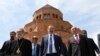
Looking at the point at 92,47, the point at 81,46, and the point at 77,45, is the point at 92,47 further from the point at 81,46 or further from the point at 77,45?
the point at 77,45

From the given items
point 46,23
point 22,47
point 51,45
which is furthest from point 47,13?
point 22,47

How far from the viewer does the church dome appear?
4834 cm

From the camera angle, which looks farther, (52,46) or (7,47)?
(52,46)

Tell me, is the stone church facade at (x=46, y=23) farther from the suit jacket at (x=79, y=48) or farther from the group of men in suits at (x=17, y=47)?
the group of men in suits at (x=17, y=47)

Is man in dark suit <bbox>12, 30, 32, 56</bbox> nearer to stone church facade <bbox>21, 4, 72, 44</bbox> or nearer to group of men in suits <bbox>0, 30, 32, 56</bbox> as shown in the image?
group of men in suits <bbox>0, 30, 32, 56</bbox>

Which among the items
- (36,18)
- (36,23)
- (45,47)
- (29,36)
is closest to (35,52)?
(45,47)

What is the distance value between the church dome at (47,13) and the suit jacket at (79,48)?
37.1 meters

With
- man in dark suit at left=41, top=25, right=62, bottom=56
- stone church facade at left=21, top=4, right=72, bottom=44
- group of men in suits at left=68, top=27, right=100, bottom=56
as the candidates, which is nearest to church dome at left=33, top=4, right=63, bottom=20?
stone church facade at left=21, top=4, right=72, bottom=44

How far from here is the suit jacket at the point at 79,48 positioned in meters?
10.5

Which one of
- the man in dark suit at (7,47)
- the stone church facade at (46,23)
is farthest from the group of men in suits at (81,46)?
the stone church facade at (46,23)

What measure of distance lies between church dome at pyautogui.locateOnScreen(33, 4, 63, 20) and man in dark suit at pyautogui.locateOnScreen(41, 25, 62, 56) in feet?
121

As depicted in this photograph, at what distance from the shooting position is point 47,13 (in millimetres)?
48406

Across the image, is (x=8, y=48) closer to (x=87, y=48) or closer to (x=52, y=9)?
(x=87, y=48)

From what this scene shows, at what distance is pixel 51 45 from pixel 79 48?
95 cm
